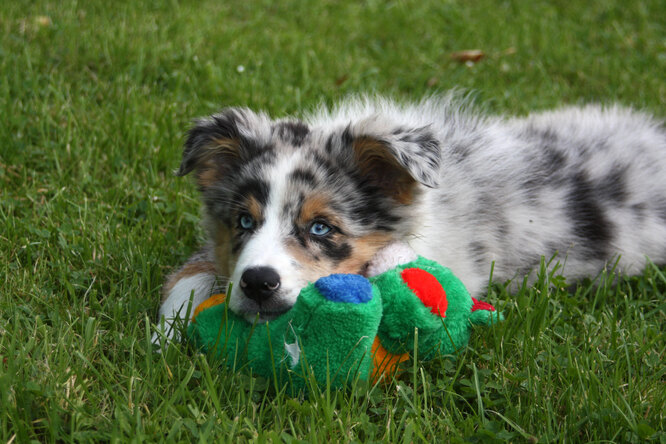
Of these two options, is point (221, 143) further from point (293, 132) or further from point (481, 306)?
point (481, 306)

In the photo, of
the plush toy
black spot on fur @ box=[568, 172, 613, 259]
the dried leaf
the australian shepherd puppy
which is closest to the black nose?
the australian shepherd puppy

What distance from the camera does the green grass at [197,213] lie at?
266 centimetres

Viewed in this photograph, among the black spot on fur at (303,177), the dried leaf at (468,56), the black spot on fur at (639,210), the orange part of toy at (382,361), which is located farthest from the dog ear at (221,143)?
the dried leaf at (468,56)

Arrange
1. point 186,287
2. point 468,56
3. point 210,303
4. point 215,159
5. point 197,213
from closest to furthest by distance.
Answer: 1. point 210,303
2. point 186,287
3. point 215,159
4. point 197,213
5. point 468,56

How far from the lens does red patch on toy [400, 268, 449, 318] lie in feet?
9.54

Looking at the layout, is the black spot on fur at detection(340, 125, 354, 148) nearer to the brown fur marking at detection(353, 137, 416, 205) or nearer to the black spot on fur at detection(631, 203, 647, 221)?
the brown fur marking at detection(353, 137, 416, 205)

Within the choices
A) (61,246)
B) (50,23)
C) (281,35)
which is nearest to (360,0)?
(281,35)

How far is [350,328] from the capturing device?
8.89 feet

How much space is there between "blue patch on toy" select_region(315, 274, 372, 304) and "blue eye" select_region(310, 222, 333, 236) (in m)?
0.49

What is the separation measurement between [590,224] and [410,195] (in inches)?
45.8

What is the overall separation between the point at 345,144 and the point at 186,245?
4.05 feet

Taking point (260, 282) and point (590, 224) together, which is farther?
point (590, 224)

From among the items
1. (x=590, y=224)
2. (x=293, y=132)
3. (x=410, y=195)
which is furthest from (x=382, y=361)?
(x=590, y=224)

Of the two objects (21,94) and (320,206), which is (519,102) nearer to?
(320,206)
